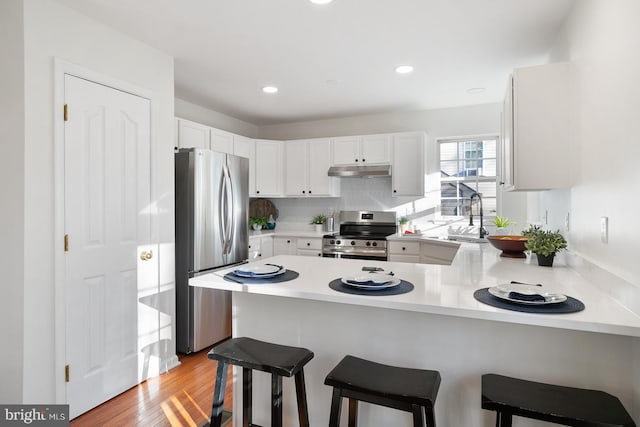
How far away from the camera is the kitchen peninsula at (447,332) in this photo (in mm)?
1369

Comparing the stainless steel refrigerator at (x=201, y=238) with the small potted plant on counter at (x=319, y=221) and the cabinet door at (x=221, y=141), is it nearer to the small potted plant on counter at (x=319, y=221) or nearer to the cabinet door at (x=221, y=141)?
the cabinet door at (x=221, y=141)

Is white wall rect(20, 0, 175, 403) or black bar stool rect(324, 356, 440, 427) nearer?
black bar stool rect(324, 356, 440, 427)

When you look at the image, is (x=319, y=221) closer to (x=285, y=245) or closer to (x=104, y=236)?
(x=285, y=245)

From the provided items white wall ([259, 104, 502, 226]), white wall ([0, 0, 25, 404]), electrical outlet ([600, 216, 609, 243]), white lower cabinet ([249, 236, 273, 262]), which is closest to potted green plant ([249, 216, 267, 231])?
white lower cabinet ([249, 236, 273, 262])

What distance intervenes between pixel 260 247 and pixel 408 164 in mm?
2134

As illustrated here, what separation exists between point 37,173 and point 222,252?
1.67 metres

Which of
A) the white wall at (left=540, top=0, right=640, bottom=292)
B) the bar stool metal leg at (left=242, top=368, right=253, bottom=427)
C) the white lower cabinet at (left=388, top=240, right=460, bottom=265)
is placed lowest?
the bar stool metal leg at (left=242, top=368, right=253, bottom=427)

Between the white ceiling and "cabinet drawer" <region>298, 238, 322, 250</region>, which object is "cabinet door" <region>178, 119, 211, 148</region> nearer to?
the white ceiling

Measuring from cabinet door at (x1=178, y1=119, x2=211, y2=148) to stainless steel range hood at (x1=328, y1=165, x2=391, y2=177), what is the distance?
167 centimetres

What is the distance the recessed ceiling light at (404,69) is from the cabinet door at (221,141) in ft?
6.85

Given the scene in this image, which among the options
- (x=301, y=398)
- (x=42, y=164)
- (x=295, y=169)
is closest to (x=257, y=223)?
(x=295, y=169)

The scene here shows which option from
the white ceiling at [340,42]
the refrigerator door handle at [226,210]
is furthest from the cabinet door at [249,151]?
the refrigerator door handle at [226,210]

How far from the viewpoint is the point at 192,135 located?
3814mm

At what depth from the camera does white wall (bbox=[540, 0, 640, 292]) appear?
140 centimetres
